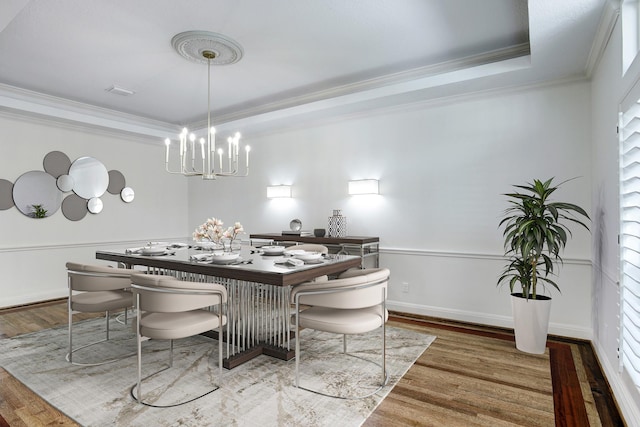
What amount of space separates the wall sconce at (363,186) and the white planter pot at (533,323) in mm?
1918

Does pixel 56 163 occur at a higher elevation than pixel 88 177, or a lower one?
higher

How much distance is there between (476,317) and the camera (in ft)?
12.4

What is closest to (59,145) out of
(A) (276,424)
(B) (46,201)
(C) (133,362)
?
(B) (46,201)

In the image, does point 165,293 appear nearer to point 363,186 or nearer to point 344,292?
point 344,292

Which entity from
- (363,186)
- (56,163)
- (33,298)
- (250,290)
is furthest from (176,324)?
(56,163)

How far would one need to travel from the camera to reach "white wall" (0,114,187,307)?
14.8 ft

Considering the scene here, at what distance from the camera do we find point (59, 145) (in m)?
4.91

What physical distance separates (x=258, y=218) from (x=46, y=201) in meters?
2.80

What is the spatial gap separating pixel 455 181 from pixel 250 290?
7.98ft

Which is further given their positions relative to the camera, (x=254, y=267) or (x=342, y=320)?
(x=254, y=267)

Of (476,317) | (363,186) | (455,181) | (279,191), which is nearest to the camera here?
(476,317)

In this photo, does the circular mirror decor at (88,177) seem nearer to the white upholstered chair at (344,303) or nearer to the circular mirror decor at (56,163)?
the circular mirror decor at (56,163)

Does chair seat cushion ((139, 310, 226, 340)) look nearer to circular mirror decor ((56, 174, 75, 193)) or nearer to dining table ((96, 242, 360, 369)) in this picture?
dining table ((96, 242, 360, 369))

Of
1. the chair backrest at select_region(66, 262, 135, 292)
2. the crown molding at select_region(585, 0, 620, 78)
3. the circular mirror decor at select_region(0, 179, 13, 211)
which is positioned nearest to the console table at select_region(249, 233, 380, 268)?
the chair backrest at select_region(66, 262, 135, 292)
